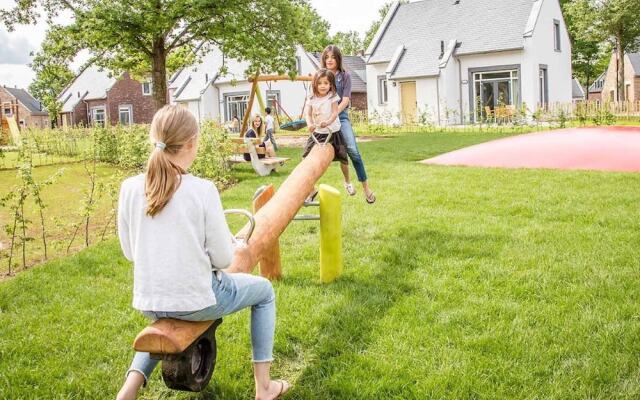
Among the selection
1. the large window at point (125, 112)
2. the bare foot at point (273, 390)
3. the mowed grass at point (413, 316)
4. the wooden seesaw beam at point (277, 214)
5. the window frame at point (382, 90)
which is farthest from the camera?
the large window at point (125, 112)

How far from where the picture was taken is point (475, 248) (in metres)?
6.13

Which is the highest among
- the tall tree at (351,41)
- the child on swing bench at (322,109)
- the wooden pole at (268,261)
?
the tall tree at (351,41)

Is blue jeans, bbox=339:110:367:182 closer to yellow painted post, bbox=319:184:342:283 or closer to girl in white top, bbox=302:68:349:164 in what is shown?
girl in white top, bbox=302:68:349:164

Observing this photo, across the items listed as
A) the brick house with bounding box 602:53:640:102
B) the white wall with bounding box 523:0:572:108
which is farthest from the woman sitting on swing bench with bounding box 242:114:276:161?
the brick house with bounding box 602:53:640:102

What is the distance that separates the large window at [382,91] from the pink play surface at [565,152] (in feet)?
69.5

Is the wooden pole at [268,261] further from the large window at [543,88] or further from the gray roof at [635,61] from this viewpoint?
the gray roof at [635,61]

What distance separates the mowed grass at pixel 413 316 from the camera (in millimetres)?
3529

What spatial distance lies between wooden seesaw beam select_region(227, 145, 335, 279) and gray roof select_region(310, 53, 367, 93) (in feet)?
124

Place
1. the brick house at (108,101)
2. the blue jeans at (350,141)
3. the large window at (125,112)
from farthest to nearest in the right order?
the large window at (125,112), the brick house at (108,101), the blue jeans at (350,141)

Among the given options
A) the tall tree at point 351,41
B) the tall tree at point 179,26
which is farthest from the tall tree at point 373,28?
the tall tree at point 179,26

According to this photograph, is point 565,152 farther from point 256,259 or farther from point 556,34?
point 556,34

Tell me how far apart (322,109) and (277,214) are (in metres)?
2.57

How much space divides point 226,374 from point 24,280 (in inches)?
124

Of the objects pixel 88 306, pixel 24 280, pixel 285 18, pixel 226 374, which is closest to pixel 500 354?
pixel 226 374
